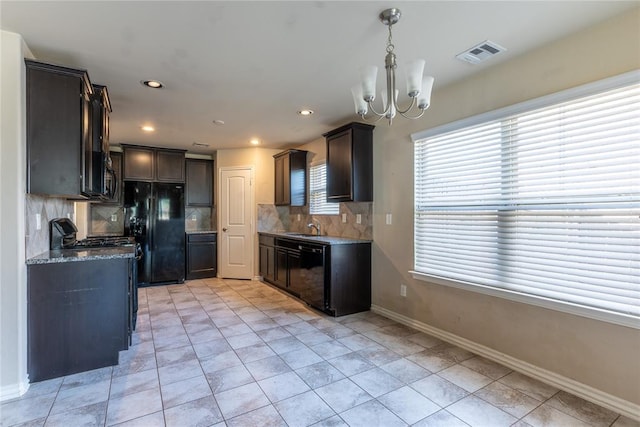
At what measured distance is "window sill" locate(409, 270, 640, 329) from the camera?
1.89 meters

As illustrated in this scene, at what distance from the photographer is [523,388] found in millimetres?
2152

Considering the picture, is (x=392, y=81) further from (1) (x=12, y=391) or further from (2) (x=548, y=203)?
(1) (x=12, y=391)

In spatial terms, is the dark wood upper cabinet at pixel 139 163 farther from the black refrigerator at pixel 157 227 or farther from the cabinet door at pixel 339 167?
the cabinet door at pixel 339 167

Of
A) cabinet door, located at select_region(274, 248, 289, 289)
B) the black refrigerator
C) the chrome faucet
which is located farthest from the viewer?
the black refrigerator

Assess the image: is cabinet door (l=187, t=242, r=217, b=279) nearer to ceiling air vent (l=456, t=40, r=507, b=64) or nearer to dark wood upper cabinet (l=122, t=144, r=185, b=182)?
dark wood upper cabinet (l=122, t=144, r=185, b=182)

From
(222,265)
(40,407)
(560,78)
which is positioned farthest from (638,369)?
(222,265)

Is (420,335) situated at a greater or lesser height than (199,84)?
lesser

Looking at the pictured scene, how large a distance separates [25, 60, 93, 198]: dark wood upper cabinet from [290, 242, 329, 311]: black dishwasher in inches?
94.4

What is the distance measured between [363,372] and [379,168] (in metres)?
2.29

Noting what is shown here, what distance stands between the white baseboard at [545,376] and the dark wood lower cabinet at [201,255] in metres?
3.98

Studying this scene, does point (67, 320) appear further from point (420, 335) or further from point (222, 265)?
point (222, 265)

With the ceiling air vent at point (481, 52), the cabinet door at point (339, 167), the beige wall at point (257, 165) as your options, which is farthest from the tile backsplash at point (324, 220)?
the ceiling air vent at point (481, 52)

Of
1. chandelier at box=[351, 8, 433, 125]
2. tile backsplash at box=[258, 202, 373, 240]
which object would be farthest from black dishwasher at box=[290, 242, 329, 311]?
chandelier at box=[351, 8, 433, 125]

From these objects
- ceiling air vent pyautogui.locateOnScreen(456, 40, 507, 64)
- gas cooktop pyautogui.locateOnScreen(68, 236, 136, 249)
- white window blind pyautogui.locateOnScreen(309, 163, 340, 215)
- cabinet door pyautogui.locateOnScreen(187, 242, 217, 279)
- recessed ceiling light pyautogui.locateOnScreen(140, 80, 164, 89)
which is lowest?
cabinet door pyautogui.locateOnScreen(187, 242, 217, 279)
